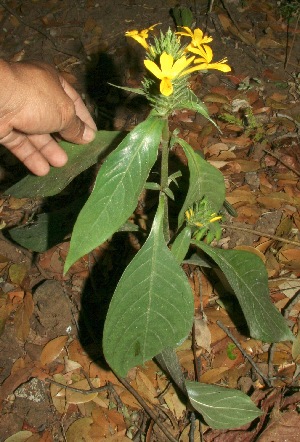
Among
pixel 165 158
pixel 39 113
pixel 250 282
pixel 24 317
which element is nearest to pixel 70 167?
pixel 39 113

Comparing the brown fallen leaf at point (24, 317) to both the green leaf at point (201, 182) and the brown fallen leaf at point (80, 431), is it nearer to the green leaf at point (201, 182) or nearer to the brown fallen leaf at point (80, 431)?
the brown fallen leaf at point (80, 431)

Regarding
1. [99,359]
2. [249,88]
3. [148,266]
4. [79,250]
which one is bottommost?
[99,359]

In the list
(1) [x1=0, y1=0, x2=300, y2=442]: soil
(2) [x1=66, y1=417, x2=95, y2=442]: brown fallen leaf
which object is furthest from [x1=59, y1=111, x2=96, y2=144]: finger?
(2) [x1=66, y1=417, x2=95, y2=442]: brown fallen leaf

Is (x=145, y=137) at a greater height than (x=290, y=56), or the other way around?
(x=145, y=137)

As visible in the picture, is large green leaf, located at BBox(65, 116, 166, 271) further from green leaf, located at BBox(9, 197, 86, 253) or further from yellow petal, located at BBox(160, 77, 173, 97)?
green leaf, located at BBox(9, 197, 86, 253)

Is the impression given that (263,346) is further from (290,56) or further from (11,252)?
(290,56)

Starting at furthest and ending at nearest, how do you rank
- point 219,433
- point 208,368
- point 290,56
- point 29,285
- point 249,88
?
point 290,56
point 249,88
point 29,285
point 208,368
point 219,433

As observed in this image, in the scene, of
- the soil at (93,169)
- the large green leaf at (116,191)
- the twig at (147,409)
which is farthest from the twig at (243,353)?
the large green leaf at (116,191)

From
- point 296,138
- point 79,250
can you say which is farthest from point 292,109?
point 79,250
